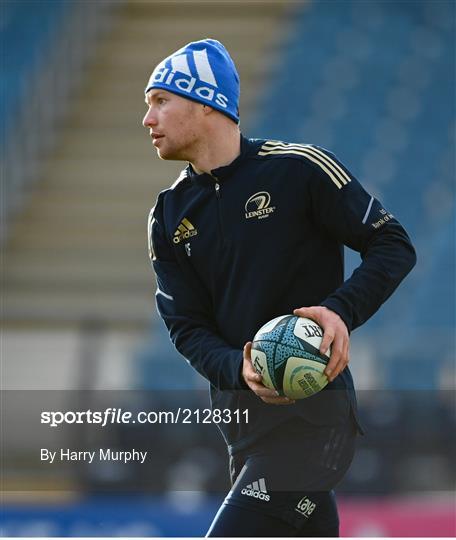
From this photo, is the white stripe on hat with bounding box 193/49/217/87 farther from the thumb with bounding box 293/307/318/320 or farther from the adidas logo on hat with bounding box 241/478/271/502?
the adidas logo on hat with bounding box 241/478/271/502

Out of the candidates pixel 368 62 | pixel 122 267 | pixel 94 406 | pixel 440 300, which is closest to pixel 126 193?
pixel 122 267

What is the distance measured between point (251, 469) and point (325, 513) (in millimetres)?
296

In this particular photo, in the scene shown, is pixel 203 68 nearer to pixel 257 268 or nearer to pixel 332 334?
pixel 257 268

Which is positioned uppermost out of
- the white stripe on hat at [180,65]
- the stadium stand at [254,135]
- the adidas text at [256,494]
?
the stadium stand at [254,135]

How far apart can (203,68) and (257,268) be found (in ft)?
2.39

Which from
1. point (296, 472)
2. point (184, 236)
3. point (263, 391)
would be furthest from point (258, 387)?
point (184, 236)

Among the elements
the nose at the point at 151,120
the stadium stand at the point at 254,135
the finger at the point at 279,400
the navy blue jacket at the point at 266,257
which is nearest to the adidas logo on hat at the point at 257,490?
the navy blue jacket at the point at 266,257

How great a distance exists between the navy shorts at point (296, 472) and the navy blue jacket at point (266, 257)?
0.04 metres

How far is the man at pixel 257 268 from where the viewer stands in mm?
3684

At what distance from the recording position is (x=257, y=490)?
3.69 m

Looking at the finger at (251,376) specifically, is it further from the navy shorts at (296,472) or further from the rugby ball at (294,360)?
the navy shorts at (296,472)

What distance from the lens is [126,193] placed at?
14.7 m

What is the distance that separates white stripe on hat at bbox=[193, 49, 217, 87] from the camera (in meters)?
Result: 3.99

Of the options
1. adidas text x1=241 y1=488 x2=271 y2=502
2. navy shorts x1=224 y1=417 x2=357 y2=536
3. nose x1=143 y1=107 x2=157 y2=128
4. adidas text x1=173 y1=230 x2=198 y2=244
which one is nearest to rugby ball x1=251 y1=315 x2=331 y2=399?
navy shorts x1=224 y1=417 x2=357 y2=536
